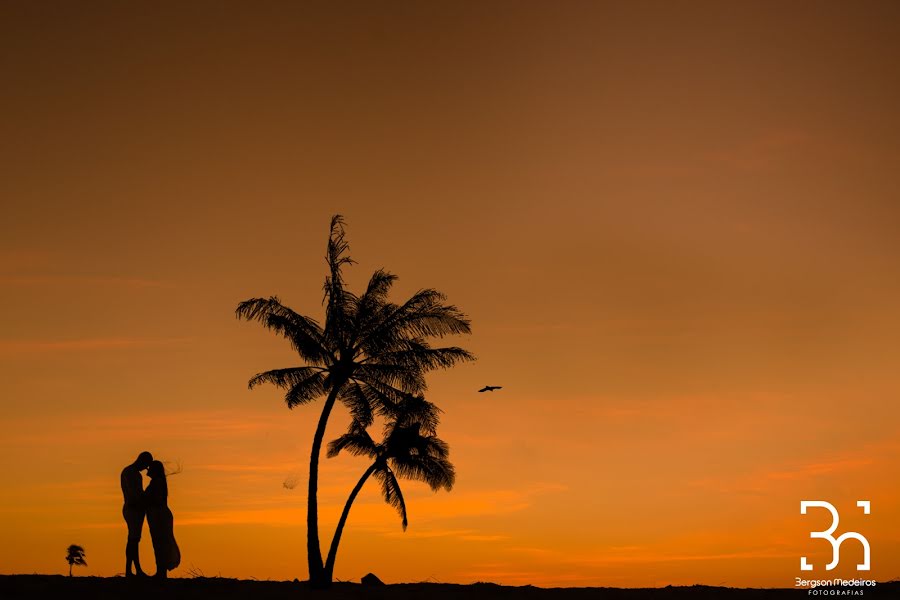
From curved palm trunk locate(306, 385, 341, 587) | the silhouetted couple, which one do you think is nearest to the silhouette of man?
the silhouetted couple

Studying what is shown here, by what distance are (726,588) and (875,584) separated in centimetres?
405

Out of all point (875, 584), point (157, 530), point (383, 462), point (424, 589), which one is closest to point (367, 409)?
point (383, 462)

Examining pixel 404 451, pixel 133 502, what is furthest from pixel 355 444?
pixel 133 502

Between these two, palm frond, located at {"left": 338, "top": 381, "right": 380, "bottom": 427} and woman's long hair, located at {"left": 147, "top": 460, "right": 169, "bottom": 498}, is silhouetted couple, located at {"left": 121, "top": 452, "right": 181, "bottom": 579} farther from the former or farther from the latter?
palm frond, located at {"left": 338, "top": 381, "right": 380, "bottom": 427}

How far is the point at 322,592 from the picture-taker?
27.8 m

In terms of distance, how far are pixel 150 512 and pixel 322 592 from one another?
206 inches

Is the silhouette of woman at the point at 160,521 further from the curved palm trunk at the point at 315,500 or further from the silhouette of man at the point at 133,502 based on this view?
the curved palm trunk at the point at 315,500

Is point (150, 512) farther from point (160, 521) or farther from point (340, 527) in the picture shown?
point (340, 527)

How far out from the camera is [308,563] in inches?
1332

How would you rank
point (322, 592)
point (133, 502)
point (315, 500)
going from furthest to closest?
point (315, 500), point (322, 592), point (133, 502)

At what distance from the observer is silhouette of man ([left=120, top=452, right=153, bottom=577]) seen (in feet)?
81.9

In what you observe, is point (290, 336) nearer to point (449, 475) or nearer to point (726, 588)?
point (449, 475)

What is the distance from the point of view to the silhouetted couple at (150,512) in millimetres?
25000

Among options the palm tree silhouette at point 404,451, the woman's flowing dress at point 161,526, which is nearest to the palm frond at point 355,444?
the palm tree silhouette at point 404,451
